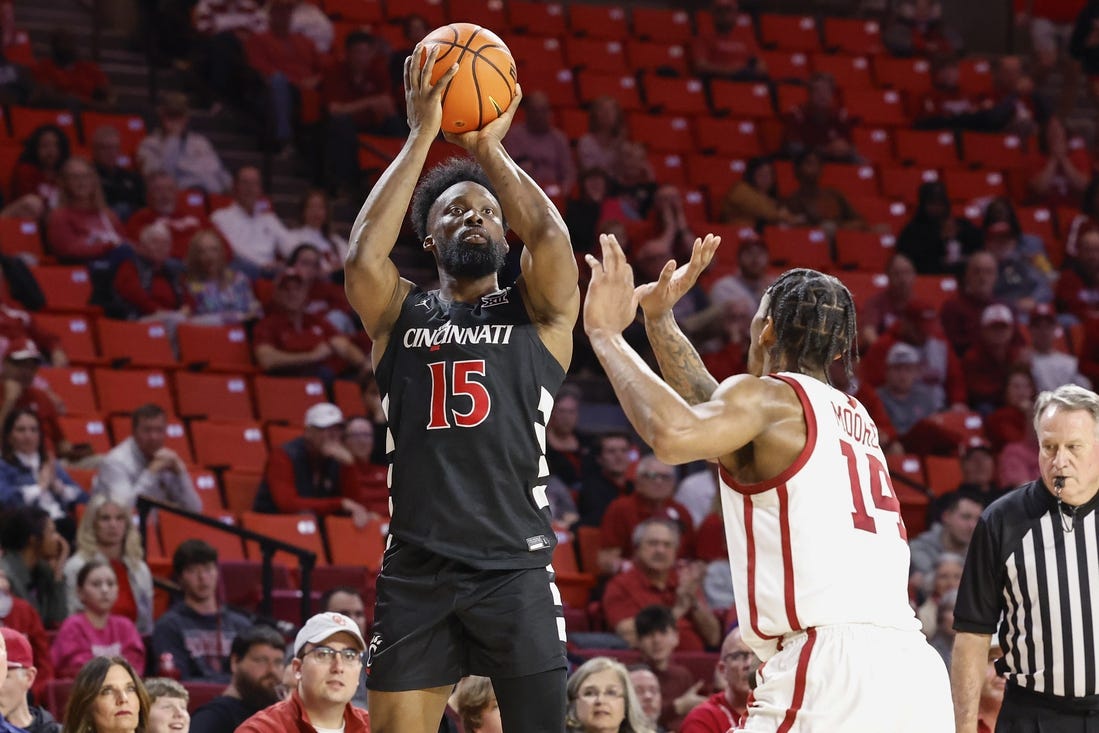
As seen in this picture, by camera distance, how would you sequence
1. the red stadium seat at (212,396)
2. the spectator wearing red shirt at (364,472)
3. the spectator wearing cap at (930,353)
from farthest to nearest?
the spectator wearing cap at (930,353), the red stadium seat at (212,396), the spectator wearing red shirt at (364,472)

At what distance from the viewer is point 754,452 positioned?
A: 174 inches

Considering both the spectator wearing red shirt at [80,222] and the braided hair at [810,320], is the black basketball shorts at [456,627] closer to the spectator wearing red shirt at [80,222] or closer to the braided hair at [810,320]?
the braided hair at [810,320]

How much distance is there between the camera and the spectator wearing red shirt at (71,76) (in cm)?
1391

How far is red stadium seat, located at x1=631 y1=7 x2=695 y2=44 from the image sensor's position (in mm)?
17109

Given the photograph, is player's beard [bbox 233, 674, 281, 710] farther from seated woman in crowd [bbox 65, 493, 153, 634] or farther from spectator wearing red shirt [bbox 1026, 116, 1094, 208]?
spectator wearing red shirt [bbox 1026, 116, 1094, 208]

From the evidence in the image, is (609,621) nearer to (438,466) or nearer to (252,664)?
(252,664)

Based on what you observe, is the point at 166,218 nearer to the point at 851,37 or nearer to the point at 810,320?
the point at 851,37

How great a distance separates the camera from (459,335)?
5.10m

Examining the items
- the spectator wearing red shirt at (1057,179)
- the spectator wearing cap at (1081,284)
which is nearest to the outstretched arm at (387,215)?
the spectator wearing cap at (1081,284)

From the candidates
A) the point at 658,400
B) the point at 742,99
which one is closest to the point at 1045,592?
the point at 658,400

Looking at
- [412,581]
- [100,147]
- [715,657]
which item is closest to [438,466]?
[412,581]

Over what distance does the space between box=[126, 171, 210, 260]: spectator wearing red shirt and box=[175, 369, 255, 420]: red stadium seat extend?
1.39 meters

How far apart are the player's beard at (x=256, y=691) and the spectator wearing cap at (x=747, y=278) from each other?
21.1ft

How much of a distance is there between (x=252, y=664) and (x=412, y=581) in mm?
3080
